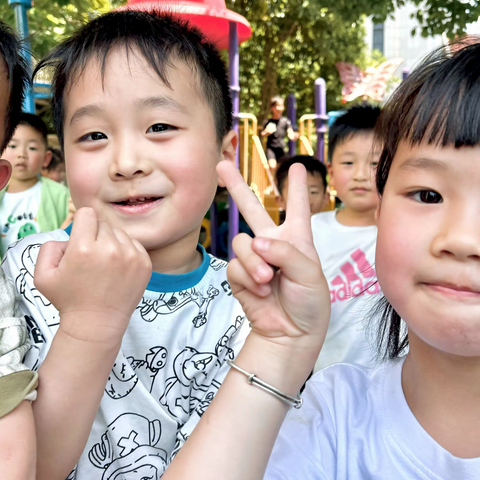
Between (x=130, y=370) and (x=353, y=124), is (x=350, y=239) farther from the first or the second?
(x=130, y=370)

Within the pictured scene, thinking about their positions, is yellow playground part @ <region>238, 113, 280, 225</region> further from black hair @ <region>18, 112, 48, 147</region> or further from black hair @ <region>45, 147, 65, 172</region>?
black hair @ <region>18, 112, 48, 147</region>

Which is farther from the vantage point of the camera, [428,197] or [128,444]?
[128,444]

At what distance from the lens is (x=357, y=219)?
3303 mm

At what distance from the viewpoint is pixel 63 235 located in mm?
1515

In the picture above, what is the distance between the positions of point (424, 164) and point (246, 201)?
0.36 metres

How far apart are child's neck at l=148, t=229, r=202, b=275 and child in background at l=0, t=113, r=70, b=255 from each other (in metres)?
3.09

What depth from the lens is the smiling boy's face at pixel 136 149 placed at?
1387mm

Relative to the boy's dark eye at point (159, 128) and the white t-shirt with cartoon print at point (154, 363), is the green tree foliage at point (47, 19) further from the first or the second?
the white t-shirt with cartoon print at point (154, 363)

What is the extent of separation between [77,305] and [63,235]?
0.53 meters

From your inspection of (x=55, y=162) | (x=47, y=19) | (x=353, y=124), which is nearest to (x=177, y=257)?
(x=353, y=124)

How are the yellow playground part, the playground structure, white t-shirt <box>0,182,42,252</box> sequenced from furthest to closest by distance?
the yellow playground part, the playground structure, white t-shirt <box>0,182,42,252</box>

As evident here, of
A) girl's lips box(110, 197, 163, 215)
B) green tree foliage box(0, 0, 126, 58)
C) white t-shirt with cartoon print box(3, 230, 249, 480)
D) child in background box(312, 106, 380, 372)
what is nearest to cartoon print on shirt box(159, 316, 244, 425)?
white t-shirt with cartoon print box(3, 230, 249, 480)

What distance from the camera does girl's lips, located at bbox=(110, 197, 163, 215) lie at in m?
1.41

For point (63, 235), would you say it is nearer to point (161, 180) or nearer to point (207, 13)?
point (161, 180)
